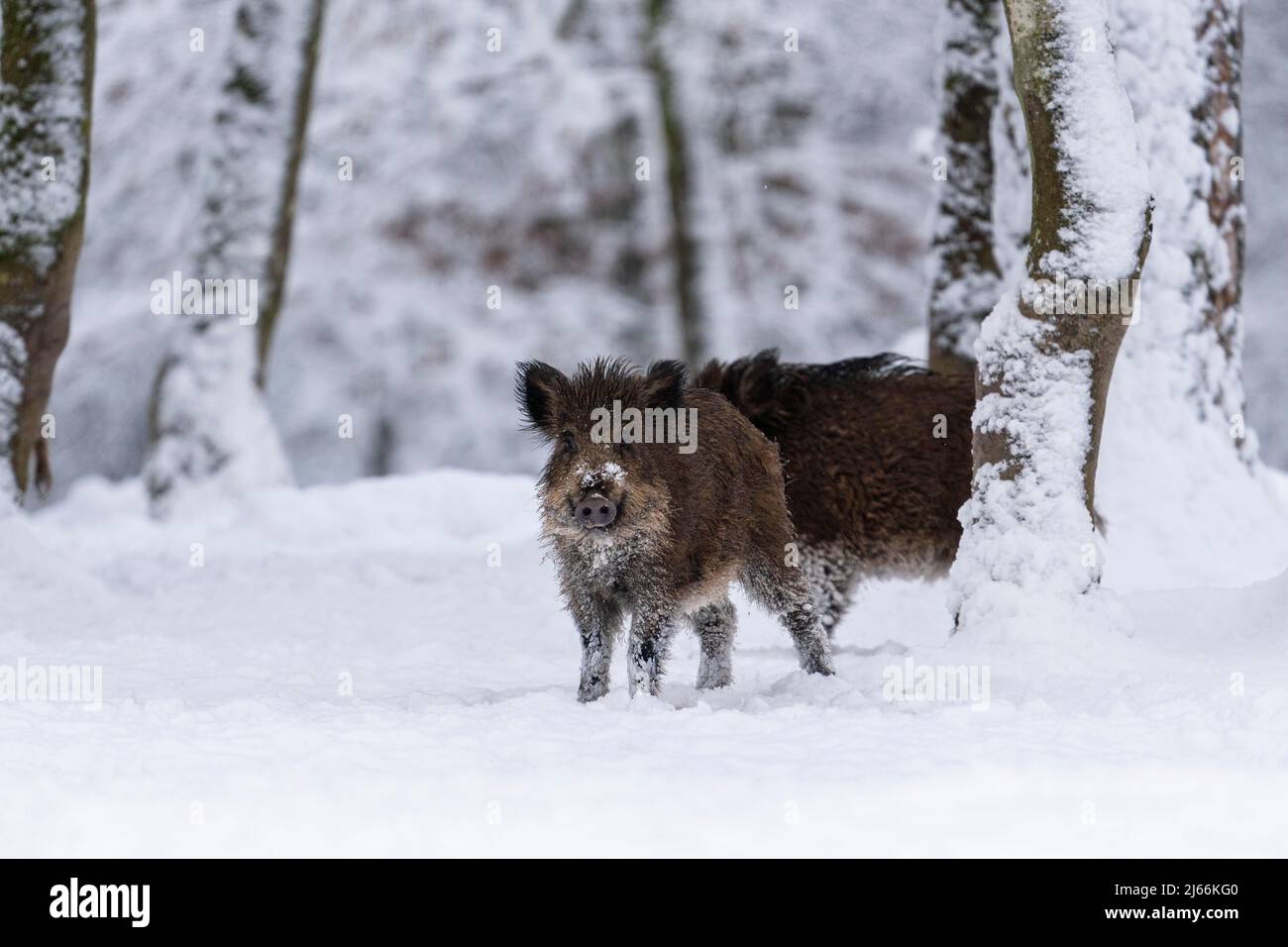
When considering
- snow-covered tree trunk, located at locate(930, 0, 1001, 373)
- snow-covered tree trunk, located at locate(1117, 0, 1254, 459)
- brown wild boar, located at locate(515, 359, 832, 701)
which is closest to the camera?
brown wild boar, located at locate(515, 359, 832, 701)

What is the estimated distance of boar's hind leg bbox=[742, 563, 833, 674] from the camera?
7.74m

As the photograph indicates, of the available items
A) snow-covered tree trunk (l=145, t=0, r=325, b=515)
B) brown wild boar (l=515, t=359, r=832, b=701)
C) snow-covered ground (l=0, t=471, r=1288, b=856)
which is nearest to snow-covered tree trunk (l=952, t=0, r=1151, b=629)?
snow-covered ground (l=0, t=471, r=1288, b=856)

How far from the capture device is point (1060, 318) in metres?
7.45

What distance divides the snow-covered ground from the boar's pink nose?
0.71m

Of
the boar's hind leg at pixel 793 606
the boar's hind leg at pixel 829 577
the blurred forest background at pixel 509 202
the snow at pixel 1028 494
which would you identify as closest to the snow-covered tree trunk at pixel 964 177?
the boar's hind leg at pixel 829 577

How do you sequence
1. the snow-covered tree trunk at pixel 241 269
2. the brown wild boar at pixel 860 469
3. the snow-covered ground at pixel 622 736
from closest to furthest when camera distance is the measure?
1. the snow-covered ground at pixel 622 736
2. the brown wild boar at pixel 860 469
3. the snow-covered tree trunk at pixel 241 269

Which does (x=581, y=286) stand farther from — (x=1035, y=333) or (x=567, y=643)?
(x=1035, y=333)

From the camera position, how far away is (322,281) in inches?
971

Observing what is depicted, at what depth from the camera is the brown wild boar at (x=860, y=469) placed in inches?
344

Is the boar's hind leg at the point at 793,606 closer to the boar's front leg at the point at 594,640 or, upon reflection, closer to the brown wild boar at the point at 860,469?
the boar's front leg at the point at 594,640

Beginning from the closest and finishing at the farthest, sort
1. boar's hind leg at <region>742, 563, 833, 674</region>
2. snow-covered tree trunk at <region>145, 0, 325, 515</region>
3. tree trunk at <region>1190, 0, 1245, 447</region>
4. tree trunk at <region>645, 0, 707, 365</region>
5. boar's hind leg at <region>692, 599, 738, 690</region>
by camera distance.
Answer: boar's hind leg at <region>742, 563, 833, 674</region> → boar's hind leg at <region>692, 599, 738, 690</region> → tree trunk at <region>1190, 0, 1245, 447</region> → snow-covered tree trunk at <region>145, 0, 325, 515</region> → tree trunk at <region>645, 0, 707, 365</region>

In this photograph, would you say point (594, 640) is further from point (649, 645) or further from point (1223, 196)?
point (1223, 196)

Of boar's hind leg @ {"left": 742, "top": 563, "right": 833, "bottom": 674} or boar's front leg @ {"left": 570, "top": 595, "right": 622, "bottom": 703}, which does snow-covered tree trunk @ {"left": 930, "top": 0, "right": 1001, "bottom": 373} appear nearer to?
boar's hind leg @ {"left": 742, "top": 563, "right": 833, "bottom": 674}

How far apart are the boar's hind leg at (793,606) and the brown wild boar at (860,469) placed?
3.22 feet
